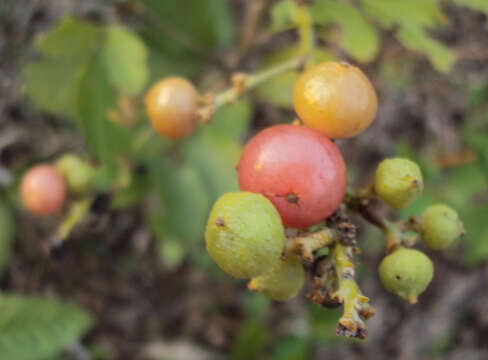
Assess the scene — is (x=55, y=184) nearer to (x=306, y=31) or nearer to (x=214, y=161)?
(x=214, y=161)

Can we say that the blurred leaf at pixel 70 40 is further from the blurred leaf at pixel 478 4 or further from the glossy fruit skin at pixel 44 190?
the blurred leaf at pixel 478 4

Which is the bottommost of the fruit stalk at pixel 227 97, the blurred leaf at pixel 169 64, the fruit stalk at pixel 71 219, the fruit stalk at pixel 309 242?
the fruit stalk at pixel 71 219

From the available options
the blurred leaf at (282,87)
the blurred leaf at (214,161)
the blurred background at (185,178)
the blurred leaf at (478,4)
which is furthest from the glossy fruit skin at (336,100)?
the blurred leaf at (282,87)

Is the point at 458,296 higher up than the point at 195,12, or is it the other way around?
the point at 195,12

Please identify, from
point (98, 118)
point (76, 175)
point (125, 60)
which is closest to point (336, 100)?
point (98, 118)

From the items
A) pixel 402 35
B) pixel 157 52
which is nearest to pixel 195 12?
pixel 157 52

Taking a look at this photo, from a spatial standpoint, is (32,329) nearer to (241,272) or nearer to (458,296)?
(241,272)

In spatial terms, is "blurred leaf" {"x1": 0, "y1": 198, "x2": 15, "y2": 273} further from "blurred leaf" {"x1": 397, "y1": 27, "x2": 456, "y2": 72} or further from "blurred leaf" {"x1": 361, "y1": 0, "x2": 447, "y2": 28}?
"blurred leaf" {"x1": 397, "y1": 27, "x2": 456, "y2": 72}
